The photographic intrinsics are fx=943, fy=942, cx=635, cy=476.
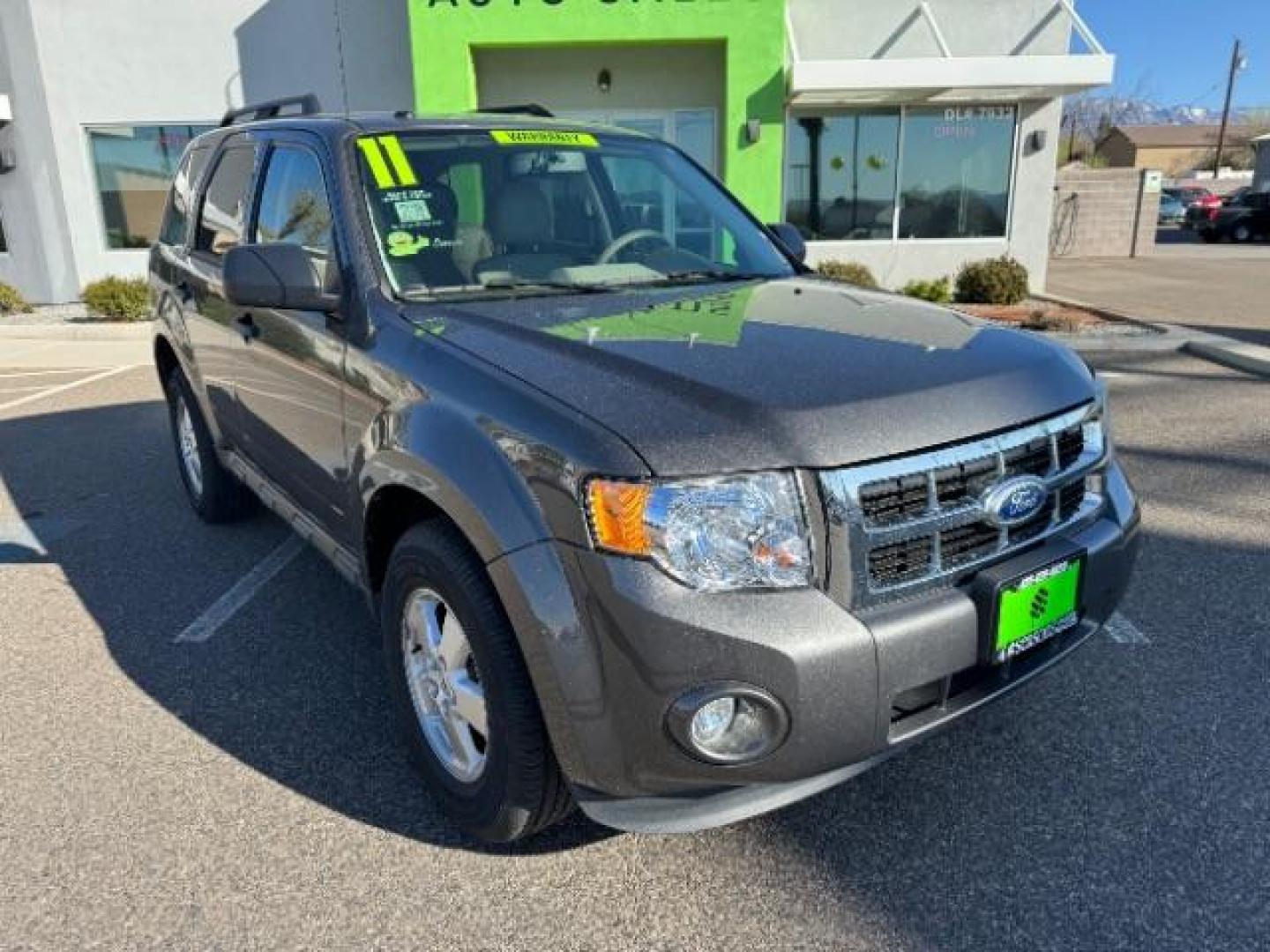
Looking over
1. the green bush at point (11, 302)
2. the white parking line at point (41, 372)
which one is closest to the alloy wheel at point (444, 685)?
the white parking line at point (41, 372)

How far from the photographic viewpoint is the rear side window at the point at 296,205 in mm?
3078

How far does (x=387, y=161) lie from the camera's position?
3.12 metres

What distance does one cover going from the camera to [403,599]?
8.57ft

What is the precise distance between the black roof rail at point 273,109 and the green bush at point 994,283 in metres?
10.00

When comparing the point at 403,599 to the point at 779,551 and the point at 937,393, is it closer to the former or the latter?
the point at 779,551

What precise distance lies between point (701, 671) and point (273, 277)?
176 centimetres

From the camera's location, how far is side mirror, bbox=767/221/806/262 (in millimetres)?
3959

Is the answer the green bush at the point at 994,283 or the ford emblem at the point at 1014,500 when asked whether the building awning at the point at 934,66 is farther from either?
the ford emblem at the point at 1014,500

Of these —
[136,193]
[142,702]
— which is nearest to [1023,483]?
[142,702]

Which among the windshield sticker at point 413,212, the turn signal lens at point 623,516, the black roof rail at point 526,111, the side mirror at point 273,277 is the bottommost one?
the turn signal lens at point 623,516

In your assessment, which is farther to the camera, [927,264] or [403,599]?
[927,264]

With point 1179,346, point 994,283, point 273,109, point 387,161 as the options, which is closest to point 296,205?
point 387,161

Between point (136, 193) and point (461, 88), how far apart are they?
594 centimetres

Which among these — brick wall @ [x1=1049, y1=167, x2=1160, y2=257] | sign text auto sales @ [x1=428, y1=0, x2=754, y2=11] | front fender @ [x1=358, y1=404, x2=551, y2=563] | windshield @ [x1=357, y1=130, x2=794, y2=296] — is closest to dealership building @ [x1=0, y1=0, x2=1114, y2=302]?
sign text auto sales @ [x1=428, y1=0, x2=754, y2=11]
